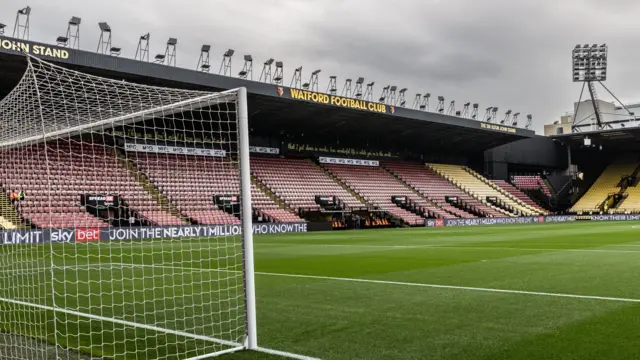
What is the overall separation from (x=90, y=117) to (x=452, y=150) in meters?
48.3

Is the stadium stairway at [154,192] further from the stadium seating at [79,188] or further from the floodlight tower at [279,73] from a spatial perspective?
the floodlight tower at [279,73]

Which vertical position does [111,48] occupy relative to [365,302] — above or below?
above

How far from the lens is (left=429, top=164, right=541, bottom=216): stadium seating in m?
49.4

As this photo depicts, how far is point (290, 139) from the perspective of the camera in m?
41.9

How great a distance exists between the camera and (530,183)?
189 feet

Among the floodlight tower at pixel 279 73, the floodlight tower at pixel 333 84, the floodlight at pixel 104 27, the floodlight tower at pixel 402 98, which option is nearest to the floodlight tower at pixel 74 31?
the floodlight at pixel 104 27

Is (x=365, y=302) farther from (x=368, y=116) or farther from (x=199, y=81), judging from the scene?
(x=368, y=116)

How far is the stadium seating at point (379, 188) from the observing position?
39.8 meters

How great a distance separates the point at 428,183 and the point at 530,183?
16.1 metres

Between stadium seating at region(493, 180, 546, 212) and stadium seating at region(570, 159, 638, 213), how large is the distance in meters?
4.18

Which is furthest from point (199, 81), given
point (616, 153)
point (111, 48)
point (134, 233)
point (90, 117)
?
point (616, 153)

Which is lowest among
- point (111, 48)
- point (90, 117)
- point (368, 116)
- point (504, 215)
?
point (504, 215)

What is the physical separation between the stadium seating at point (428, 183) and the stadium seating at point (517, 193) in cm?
732

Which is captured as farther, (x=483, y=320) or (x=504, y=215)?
(x=504, y=215)
